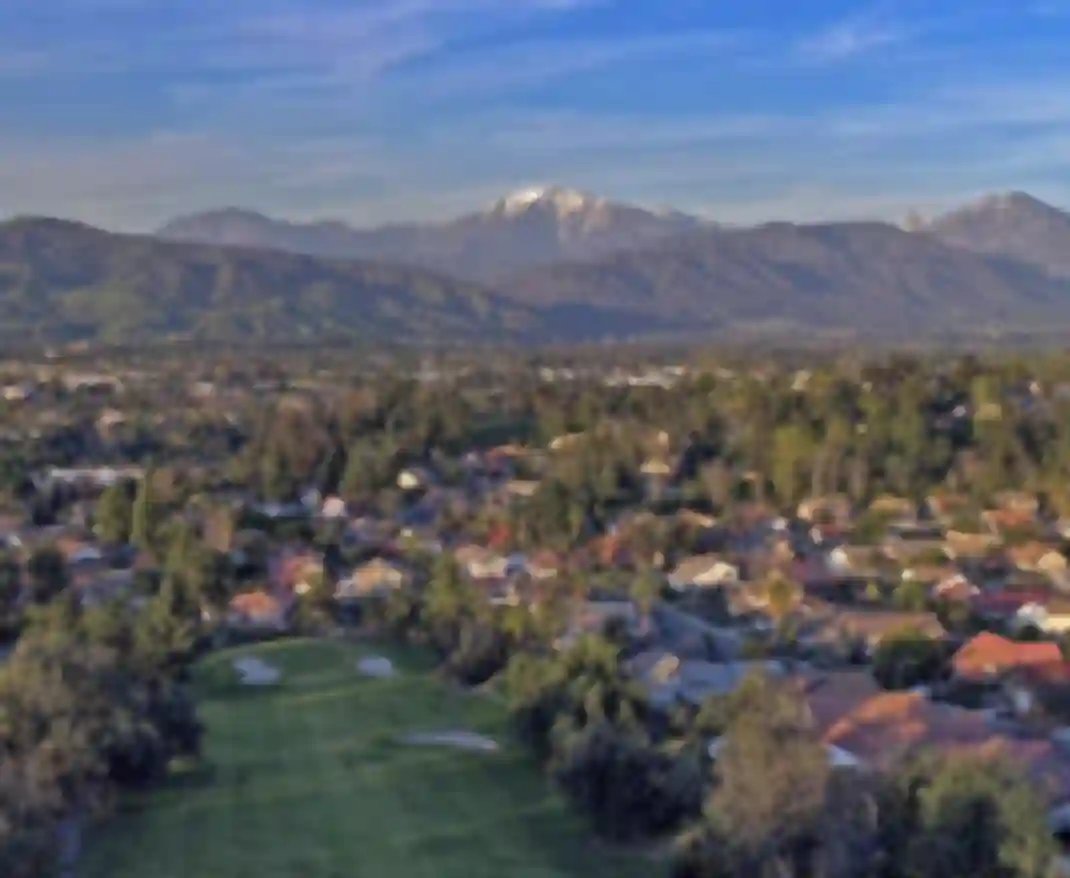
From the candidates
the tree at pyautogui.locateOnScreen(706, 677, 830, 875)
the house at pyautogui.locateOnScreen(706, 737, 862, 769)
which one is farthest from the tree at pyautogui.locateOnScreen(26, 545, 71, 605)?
the tree at pyautogui.locateOnScreen(706, 677, 830, 875)

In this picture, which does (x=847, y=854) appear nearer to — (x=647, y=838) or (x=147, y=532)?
(x=647, y=838)

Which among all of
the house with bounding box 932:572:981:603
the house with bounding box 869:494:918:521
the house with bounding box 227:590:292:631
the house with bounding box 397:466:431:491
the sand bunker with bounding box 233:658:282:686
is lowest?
the house with bounding box 227:590:292:631

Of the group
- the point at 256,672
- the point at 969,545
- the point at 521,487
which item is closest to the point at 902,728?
the point at 256,672

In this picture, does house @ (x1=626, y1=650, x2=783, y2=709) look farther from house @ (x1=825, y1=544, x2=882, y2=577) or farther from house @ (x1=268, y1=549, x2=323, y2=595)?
house @ (x1=825, y1=544, x2=882, y2=577)

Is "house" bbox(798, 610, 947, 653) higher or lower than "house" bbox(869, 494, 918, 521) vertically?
lower

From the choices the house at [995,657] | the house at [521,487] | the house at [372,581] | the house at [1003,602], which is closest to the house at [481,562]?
the house at [372,581]

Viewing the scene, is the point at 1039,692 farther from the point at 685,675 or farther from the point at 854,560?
the point at 854,560

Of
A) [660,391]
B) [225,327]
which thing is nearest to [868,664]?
[660,391]

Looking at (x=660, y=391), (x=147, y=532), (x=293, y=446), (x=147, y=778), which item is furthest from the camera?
(x=660, y=391)
